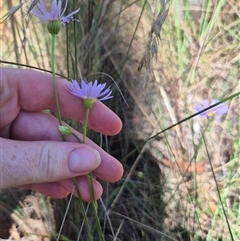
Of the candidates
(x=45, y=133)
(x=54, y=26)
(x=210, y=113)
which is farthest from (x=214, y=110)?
(x=54, y=26)

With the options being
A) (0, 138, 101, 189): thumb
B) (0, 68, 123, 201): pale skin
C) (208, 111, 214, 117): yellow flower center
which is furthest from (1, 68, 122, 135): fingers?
(208, 111, 214, 117): yellow flower center

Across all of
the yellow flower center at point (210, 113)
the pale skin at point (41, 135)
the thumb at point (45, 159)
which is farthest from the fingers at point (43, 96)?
the yellow flower center at point (210, 113)

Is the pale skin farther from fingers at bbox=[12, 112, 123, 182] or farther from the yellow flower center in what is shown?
the yellow flower center

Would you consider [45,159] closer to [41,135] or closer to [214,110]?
[41,135]

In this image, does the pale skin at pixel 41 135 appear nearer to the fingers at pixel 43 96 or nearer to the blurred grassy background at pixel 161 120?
the fingers at pixel 43 96

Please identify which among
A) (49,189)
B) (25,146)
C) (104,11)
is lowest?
(49,189)

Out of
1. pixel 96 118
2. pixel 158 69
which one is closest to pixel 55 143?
pixel 96 118

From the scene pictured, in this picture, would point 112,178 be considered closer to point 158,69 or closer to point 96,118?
point 96,118

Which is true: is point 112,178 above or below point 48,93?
below
